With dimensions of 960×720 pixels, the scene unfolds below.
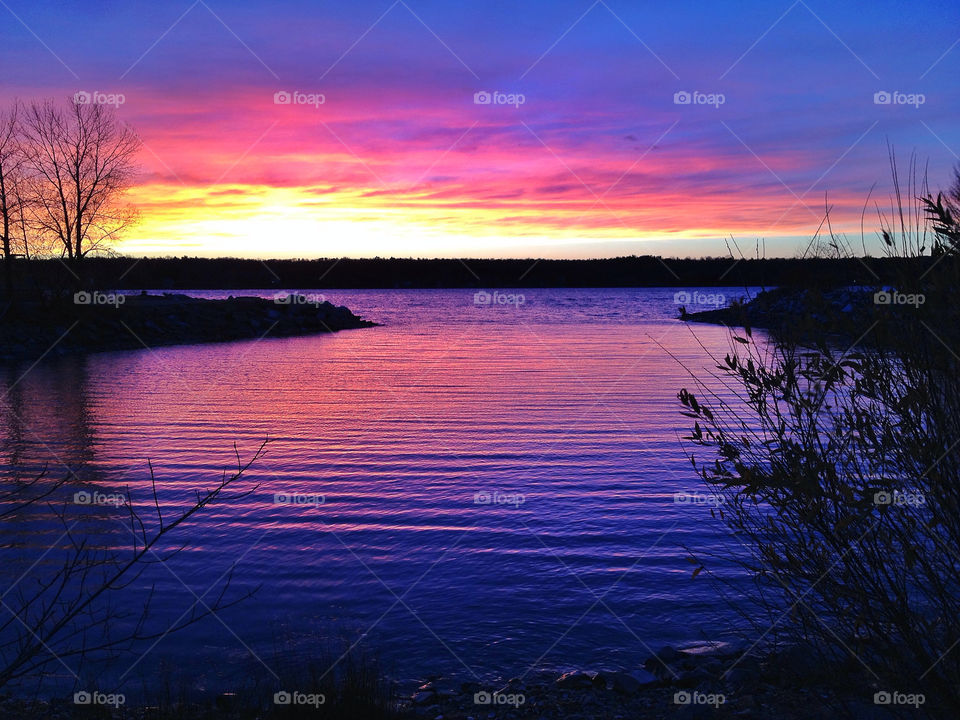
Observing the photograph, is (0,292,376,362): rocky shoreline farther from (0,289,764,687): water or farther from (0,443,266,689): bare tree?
(0,443,266,689): bare tree

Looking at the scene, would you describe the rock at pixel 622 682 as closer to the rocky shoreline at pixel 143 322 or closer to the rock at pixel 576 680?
the rock at pixel 576 680

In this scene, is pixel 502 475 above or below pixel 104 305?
below

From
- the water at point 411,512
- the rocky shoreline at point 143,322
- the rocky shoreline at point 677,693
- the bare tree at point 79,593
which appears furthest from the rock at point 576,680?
the rocky shoreline at point 143,322

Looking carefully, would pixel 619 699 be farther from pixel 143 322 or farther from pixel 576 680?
pixel 143 322

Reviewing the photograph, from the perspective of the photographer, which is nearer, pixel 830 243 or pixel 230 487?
pixel 830 243

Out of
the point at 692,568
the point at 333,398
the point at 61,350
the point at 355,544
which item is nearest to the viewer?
the point at 692,568

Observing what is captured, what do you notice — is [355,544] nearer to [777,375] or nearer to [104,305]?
[777,375]

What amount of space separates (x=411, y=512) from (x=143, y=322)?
126 feet

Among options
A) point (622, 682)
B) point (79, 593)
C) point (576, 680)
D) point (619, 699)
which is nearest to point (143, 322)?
point (79, 593)

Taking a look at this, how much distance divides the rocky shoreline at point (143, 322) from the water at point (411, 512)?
12426 mm

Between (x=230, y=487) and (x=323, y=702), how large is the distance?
7.79 m

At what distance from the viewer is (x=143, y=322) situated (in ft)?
145

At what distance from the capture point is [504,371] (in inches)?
1103

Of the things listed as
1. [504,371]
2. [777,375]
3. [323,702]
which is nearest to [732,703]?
[777,375]
